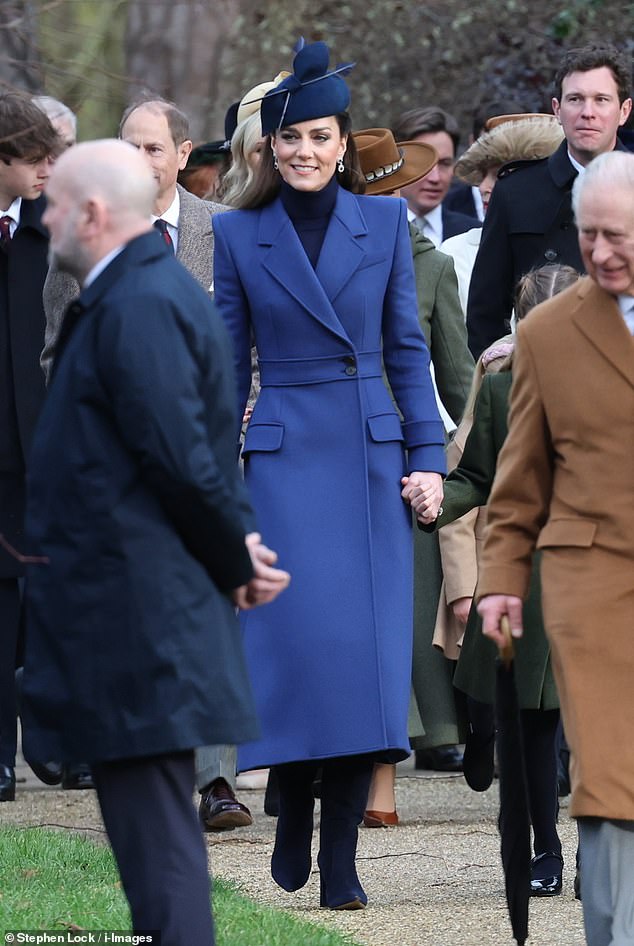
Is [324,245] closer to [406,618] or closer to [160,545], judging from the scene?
[406,618]

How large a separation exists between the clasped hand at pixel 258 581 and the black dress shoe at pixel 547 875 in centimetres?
203

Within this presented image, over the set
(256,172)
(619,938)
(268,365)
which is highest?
(256,172)

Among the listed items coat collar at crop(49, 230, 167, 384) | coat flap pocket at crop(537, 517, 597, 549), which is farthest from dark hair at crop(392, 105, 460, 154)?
coat collar at crop(49, 230, 167, 384)

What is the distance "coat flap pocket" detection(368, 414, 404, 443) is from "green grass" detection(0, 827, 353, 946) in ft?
4.25

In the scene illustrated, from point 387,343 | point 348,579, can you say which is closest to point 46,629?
point 348,579

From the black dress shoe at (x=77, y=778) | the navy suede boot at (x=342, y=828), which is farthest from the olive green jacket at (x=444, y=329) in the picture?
the black dress shoe at (x=77, y=778)

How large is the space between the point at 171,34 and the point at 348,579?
10458 mm

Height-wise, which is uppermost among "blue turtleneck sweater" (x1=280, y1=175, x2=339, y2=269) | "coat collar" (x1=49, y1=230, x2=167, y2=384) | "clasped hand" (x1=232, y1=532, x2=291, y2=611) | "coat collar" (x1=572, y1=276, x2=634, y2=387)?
"blue turtleneck sweater" (x1=280, y1=175, x2=339, y2=269)

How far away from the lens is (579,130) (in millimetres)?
7598

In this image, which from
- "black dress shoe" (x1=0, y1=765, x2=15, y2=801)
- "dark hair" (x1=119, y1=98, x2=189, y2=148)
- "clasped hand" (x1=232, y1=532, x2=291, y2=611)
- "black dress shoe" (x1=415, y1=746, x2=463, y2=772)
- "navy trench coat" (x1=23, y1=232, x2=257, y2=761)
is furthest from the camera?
"black dress shoe" (x1=415, y1=746, x2=463, y2=772)

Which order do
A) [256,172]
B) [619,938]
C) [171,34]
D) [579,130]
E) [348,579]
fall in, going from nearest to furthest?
[619,938] < [348,579] < [256,172] < [579,130] < [171,34]

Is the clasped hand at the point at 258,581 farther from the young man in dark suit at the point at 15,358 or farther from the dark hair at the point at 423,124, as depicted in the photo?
the dark hair at the point at 423,124

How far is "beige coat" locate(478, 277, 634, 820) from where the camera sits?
4.47m

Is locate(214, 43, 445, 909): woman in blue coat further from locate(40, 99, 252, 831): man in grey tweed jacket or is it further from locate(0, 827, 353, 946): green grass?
locate(40, 99, 252, 831): man in grey tweed jacket
